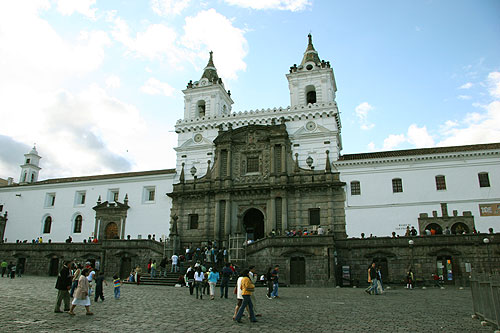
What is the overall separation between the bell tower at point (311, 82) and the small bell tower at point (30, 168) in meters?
41.9

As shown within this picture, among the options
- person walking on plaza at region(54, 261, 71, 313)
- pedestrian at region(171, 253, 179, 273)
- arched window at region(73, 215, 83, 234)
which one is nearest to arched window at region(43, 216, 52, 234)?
arched window at region(73, 215, 83, 234)

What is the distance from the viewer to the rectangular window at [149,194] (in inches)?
1612

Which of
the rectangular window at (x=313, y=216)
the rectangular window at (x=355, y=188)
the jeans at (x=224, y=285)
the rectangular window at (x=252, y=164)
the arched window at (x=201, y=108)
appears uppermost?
the arched window at (x=201, y=108)

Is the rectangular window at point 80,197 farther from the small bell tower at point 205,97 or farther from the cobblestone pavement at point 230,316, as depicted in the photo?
the cobblestone pavement at point 230,316

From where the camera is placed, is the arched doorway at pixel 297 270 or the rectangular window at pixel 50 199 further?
the rectangular window at pixel 50 199

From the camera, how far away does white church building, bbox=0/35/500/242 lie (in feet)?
106

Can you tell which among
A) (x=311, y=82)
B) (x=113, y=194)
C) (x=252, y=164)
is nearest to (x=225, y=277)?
(x=252, y=164)

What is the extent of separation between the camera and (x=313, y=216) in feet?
115

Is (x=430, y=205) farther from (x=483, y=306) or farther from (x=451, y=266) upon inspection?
(x=483, y=306)

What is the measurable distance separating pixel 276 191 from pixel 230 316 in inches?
887

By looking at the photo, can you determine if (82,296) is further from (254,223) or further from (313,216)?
(254,223)

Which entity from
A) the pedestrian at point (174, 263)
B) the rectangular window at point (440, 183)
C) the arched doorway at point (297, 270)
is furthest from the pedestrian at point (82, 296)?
the rectangular window at point (440, 183)

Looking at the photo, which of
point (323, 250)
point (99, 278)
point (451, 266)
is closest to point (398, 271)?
point (451, 266)

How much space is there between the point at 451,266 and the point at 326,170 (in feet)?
41.4
